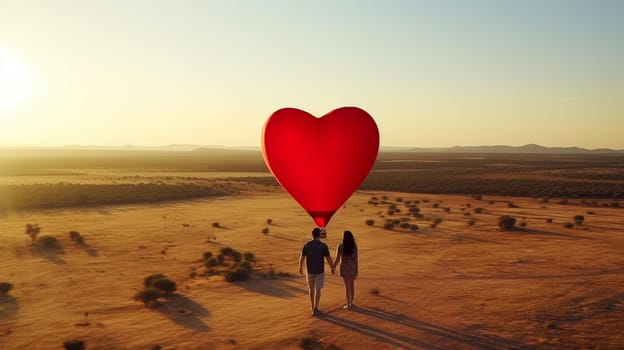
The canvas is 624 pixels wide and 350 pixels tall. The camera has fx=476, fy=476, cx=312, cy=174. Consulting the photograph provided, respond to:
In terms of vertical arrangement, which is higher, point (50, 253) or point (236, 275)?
point (236, 275)

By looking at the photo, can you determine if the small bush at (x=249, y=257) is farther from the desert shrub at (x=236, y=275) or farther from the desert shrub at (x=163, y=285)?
the desert shrub at (x=163, y=285)

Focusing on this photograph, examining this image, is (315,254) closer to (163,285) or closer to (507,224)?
(163,285)

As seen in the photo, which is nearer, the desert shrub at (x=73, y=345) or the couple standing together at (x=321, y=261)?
the desert shrub at (x=73, y=345)

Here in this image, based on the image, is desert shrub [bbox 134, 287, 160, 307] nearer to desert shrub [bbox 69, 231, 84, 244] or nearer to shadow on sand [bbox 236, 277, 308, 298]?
shadow on sand [bbox 236, 277, 308, 298]

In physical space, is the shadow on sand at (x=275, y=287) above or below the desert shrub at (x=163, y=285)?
below

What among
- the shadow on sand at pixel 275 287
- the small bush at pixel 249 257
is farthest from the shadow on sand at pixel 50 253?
the shadow on sand at pixel 275 287

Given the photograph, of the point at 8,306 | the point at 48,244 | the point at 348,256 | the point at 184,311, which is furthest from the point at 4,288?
the point at 348,256

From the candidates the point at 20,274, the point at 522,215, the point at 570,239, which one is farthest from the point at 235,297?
the point at 522,215
